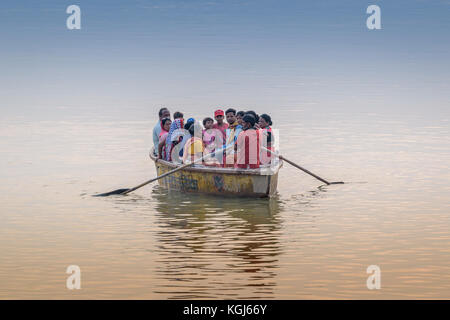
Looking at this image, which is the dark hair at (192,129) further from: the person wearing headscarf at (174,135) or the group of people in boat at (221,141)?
the person wearing headscarf at (174,135)

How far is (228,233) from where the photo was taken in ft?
49.5

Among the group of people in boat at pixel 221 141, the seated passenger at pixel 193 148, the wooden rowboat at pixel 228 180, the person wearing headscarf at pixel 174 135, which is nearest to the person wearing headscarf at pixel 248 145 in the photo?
the group of people in boat at pixel 221 141

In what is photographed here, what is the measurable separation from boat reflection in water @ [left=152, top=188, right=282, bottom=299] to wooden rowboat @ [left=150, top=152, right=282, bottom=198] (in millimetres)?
167

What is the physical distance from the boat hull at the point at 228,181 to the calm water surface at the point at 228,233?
0.69 ft

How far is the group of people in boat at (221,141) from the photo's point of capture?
17359 millimetres

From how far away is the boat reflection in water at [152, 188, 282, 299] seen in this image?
38.9ft

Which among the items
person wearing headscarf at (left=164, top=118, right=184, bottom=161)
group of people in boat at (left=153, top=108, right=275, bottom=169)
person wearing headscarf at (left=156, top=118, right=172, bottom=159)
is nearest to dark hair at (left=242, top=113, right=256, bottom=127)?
group of people in boat at (left=153, top=108, right=275, bottom=169)

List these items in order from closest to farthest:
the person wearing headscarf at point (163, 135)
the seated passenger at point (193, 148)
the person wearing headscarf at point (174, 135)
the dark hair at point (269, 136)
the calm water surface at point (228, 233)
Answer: the calm water surface at point (228, 233)
the dark hair at point (269, 136)
the seated passenger at point (193, 148)
the person wearing headscarf at point (174, 135)
the person wearing headscarf at point (163, 135)

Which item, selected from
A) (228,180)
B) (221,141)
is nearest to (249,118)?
(228,180)

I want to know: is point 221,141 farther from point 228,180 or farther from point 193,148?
point 228,180

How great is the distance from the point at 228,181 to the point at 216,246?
373 cm

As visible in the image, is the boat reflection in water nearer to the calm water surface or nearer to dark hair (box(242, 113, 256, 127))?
the calm water surface

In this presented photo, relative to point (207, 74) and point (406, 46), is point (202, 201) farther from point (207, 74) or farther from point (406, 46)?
point (406, 46)
